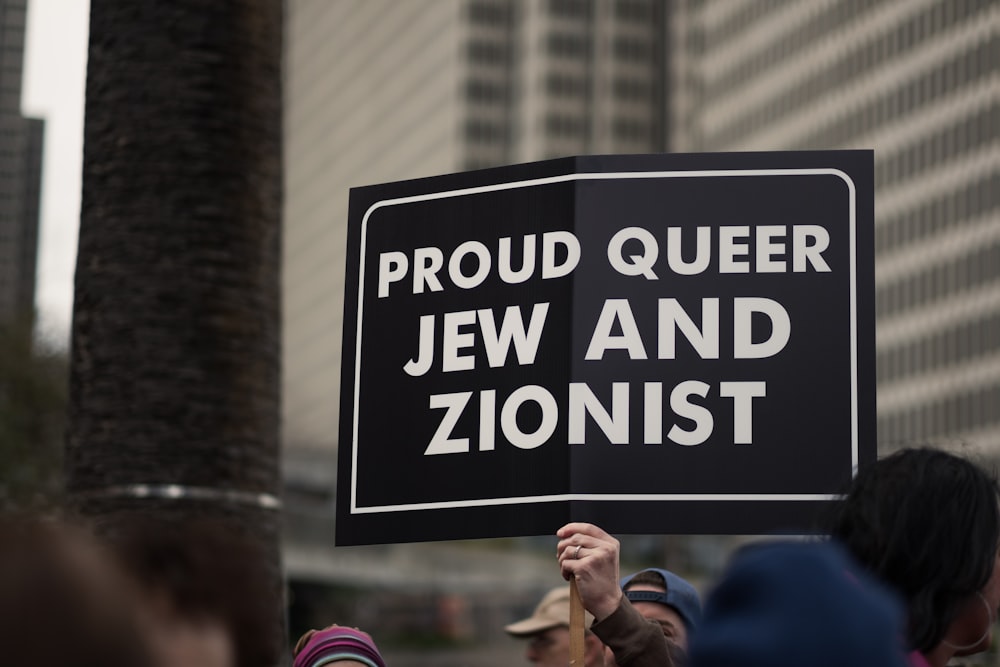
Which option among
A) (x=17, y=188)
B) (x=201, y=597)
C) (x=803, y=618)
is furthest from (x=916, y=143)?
(x=803, y=618)

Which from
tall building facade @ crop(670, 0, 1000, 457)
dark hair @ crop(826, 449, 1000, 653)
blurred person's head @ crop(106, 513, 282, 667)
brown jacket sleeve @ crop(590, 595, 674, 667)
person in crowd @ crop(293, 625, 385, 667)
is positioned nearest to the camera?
blurred person's head @ crop(106, 513, 282, 667)

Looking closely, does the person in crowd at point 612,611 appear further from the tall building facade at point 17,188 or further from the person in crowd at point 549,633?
the tall building facade at point 17,188

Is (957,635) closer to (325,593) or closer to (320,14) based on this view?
(325,593)

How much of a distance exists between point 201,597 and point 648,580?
2.92 m

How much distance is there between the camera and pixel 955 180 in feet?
320

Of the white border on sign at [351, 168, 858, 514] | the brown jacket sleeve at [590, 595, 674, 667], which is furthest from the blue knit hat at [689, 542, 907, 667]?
the white border on sign at [351, 168, 858, 514]

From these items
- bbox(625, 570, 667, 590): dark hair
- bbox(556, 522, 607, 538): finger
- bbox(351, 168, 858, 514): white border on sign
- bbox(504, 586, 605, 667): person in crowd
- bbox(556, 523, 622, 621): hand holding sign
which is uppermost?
bbox(351, 168, 858, 514): white border on sign

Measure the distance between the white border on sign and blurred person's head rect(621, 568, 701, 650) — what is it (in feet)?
1.65

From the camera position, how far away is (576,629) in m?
4.24

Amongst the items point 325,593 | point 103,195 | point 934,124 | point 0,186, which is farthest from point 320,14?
point 103,195

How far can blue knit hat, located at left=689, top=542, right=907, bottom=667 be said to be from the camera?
1921mm

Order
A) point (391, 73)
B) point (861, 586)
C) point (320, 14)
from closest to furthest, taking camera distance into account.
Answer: point (861, 586), point (391, 73), point (320, 14)

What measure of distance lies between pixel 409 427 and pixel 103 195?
7.33 feet

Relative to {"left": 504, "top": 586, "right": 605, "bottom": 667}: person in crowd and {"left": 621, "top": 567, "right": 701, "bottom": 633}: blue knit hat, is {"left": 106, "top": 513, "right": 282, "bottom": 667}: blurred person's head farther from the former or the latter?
{"left": 504, "top": 586, "right": 605, "bottom": 667}: person in crowd
